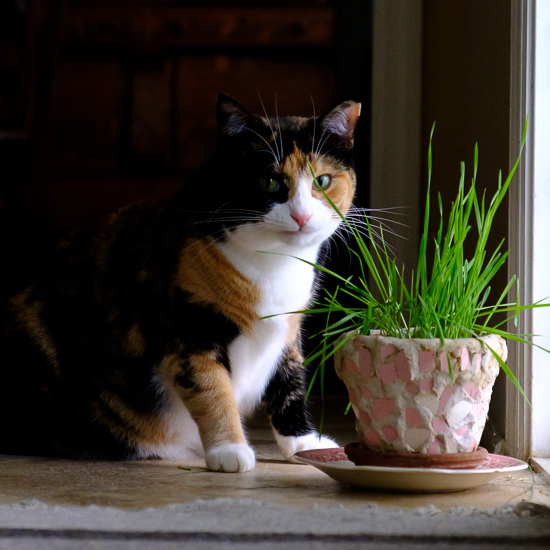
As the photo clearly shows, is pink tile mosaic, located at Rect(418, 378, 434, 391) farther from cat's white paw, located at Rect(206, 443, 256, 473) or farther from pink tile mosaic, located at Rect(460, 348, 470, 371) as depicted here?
cat's white paw, located at Rect(206, 443, 256, 473)

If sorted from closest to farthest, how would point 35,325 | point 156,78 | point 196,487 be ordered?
point 196,487 → point 35,325 → point 156,78

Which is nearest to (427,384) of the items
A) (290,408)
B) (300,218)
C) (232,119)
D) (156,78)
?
(300,218)

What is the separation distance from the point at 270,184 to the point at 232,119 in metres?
0.14

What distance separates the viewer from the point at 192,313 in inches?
48.4

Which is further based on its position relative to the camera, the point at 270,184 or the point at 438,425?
the point at 270,184

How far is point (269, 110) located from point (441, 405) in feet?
7.63

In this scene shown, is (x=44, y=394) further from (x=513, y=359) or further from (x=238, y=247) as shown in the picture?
(x=513, y=359)

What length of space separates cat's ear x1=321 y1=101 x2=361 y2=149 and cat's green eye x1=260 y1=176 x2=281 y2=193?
0.14m

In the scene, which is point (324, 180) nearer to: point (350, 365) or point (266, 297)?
Result: point (266, 297)

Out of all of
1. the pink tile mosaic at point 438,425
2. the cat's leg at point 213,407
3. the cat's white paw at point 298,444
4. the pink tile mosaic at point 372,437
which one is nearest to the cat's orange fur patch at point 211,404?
the cat's leg at point 213,407

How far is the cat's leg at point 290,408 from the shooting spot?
1.34 meters

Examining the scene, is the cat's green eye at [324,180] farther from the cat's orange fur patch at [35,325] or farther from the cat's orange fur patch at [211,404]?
the cat's orange fur patch at [35,325]

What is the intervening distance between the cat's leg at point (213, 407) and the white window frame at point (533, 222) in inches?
18.0

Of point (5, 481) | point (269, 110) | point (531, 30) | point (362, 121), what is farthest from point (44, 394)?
point (269, 110)
